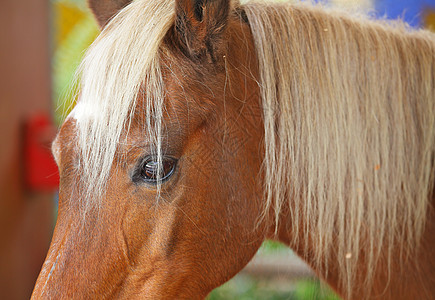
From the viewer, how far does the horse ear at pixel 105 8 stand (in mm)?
1256

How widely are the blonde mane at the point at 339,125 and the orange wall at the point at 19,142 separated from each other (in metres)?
1.88

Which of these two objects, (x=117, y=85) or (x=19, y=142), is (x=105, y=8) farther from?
(x=19, y=142)

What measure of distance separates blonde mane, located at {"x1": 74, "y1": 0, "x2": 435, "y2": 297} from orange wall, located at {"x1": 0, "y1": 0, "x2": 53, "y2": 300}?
188 centimetres

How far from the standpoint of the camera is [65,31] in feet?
11.8

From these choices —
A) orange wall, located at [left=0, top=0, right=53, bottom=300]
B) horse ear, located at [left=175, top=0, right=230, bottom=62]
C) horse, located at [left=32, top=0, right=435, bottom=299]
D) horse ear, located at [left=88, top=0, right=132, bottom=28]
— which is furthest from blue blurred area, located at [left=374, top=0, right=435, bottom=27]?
orange wall, located at [left=0, top=0, right=53, bottom=300]

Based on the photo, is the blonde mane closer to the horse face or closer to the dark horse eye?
the horse face

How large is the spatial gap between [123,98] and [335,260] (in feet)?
2.35

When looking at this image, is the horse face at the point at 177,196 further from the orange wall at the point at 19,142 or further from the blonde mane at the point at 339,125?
the orange wall at the point at 19,142

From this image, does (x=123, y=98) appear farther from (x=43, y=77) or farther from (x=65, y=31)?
(x=65, y=31)

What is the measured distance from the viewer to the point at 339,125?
1.03 meters

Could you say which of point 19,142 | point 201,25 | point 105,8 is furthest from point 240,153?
point 19,142

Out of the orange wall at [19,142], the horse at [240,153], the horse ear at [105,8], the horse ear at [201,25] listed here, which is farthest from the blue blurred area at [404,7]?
the orange wall at [19,142]

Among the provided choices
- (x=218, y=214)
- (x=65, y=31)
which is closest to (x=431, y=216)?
(x=218, y=214)

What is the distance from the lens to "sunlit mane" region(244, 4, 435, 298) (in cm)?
103
